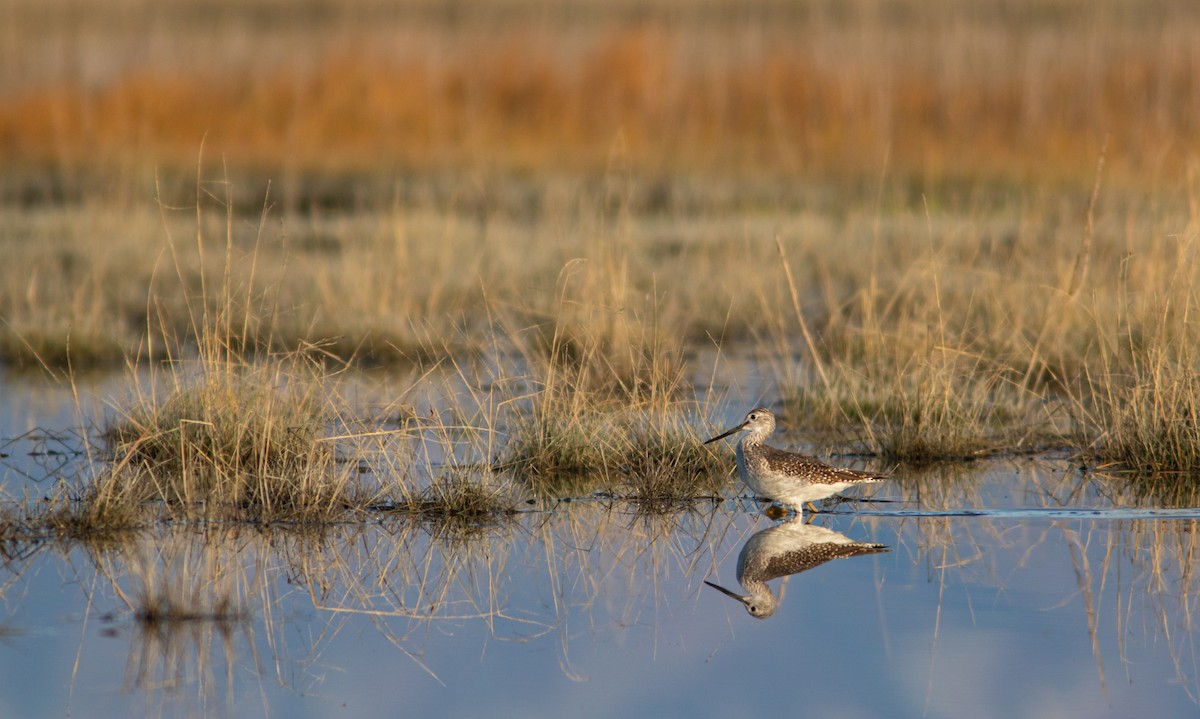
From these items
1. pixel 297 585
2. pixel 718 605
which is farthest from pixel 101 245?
pixel 718 605

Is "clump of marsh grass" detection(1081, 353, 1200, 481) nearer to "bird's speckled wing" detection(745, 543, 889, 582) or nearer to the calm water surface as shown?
the calm water surface

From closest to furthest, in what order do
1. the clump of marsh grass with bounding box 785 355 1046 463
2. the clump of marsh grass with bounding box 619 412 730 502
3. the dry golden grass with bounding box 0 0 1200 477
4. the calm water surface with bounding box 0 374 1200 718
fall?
the calm water surface with bounding box 0 374 1200 718
the clump of marsh grass with bounding box 619 412 730 502
the clump of marsh grass with bounding box 785 355 1046 463
the dry golden grass with bounding box 0 0 1200 477

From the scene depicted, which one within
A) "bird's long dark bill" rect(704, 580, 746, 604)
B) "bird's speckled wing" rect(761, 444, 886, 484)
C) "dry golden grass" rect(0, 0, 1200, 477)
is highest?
"bird's speckled wing" rect(761, 444, 886, 484)

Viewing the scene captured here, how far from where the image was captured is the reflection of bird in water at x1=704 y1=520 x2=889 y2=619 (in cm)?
627

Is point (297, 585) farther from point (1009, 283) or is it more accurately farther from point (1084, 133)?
point (1084, 133)

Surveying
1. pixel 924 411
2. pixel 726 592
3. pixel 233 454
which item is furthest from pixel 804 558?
pixel 233 454

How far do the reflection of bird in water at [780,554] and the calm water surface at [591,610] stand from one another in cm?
6

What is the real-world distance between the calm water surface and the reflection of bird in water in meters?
0.06

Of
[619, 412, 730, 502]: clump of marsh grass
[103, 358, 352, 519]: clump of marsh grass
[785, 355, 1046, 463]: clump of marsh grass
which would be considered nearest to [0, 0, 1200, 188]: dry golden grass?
[785, 355, 1046, 463]: clump of marsh grass

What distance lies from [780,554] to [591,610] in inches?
41.7

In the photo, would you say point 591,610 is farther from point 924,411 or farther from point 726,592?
point 924,411

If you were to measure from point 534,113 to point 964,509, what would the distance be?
52.7ft

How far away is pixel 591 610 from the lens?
6168 millimetres

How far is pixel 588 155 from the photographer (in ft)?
70.0
